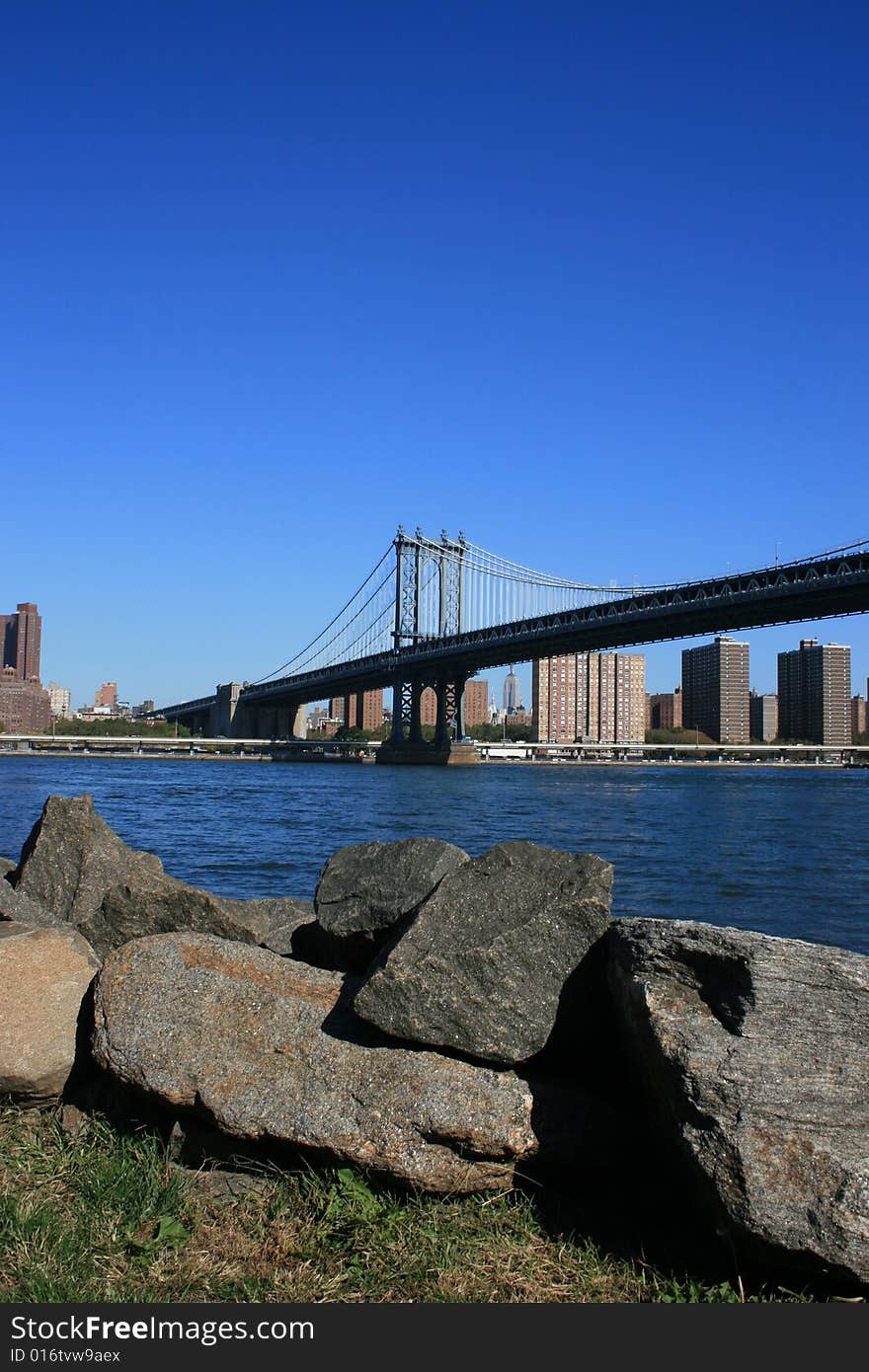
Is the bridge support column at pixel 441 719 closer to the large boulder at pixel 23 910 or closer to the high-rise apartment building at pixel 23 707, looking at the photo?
the large boulder at pixel 23 910

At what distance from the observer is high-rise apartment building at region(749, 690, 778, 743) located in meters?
154

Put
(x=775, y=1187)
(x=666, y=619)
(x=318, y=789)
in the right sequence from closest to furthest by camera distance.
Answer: (x=775, y=1187) < (x=318, y=789) < (x=666, y=619)

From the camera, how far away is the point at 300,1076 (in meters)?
3.43

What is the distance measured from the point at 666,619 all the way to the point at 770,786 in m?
11.5

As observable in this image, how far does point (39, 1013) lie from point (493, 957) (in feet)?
5.36

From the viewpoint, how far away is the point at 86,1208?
308 centimetres

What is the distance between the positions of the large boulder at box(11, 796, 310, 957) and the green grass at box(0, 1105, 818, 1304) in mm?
Answer: 1448

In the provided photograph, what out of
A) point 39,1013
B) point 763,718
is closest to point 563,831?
point 39,1013

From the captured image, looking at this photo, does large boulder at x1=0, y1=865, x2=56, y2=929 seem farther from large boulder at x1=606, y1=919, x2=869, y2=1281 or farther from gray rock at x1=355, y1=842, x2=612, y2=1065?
large boulder at x1=606, y1=919, x2=869, y2=1281

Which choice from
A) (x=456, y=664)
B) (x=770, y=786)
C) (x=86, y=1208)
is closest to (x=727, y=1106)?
(x=86, y=1208)

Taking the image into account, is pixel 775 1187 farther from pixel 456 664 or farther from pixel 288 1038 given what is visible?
pixel 456 664

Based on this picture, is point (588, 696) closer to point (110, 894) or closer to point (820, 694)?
point (820, 694)

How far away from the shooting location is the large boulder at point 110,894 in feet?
15.8

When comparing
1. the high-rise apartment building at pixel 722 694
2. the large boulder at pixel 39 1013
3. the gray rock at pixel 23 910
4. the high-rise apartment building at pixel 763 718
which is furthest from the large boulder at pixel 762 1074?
the high-rise apartment building at pixel 763 718
